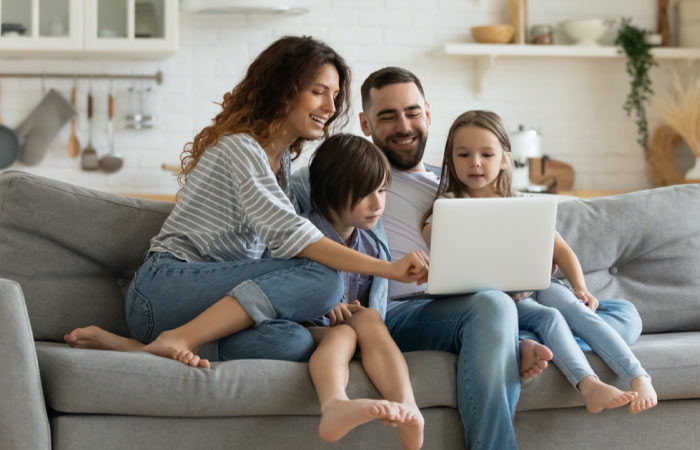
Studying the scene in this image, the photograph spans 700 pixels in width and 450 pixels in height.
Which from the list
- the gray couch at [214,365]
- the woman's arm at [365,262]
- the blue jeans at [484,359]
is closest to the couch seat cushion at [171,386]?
the gray couch at [214,365]

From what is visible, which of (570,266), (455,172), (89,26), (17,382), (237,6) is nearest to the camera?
(17,382)

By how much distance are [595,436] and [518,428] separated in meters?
0.19

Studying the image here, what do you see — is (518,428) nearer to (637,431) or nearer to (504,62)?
(637,431)

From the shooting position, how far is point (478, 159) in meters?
2.37

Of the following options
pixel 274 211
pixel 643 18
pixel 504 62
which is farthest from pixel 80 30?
pixel 643 18

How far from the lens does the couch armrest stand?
172cm

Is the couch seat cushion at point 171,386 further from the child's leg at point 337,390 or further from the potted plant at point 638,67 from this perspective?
the potted plant at point 638,67

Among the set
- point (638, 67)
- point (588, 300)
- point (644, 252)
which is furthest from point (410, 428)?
point (638, 67)

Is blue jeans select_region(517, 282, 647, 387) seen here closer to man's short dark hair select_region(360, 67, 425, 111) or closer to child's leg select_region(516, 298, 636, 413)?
child's leg select_region(516, 298, 636, 413)

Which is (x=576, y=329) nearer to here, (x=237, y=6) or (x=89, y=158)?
(x=237, y=6)

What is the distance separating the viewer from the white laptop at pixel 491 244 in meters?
1.94

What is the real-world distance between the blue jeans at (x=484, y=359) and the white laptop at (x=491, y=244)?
0.05 m

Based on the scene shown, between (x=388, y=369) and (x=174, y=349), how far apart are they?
0.44 meters

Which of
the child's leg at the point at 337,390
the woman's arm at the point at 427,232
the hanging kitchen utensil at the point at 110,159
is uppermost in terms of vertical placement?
the hanging kitchen utensil at the point at 110,159
